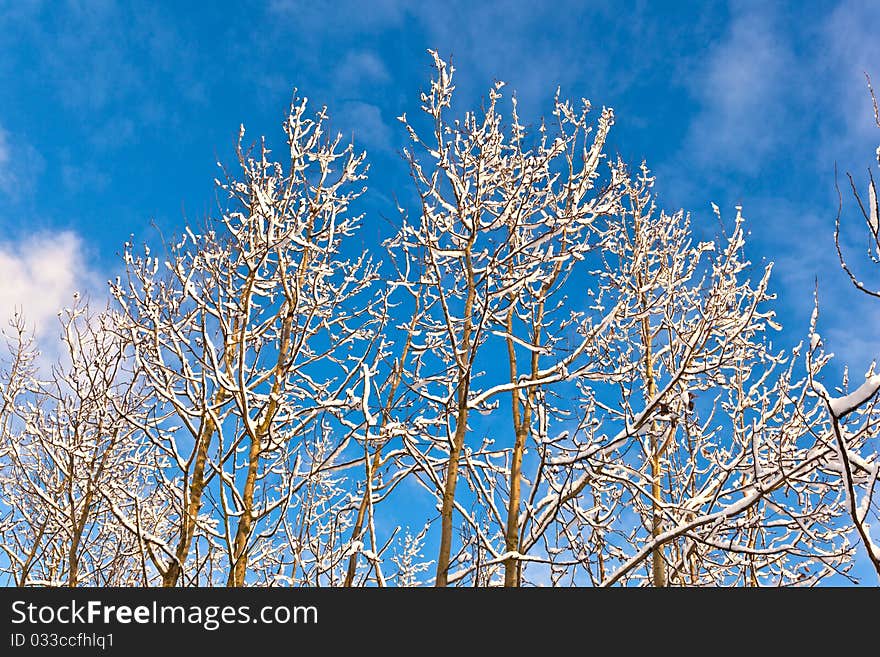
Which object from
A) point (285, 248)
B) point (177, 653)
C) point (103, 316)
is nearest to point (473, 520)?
point (177, 653)

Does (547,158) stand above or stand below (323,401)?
above

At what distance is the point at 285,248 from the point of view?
5.82 metres

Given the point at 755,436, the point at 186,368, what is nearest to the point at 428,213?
the point at 186,368

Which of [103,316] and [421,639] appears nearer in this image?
[421,639]

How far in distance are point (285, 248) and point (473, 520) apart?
274 centimetres

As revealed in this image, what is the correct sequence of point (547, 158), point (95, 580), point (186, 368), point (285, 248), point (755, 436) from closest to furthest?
point (755, 436) < point (186, 368) < point (547, 158) < point (285, 248) < point (95, 580)

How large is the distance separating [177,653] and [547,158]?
169 inches

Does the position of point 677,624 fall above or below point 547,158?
below

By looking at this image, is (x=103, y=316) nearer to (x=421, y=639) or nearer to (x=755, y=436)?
(x=421, y=639)

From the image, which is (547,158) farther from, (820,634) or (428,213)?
(820,634)

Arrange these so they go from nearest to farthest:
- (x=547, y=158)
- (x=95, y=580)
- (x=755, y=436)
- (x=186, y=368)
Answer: (x=755, y=436) → (x=186, y=368) → (x=547, y=158) → (x=95, y=580)

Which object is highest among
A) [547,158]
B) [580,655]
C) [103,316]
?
[547,158]

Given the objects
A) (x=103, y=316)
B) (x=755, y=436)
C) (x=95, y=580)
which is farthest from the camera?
(x=95, y=580)

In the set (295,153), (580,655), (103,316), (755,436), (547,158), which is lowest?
(580,655)
